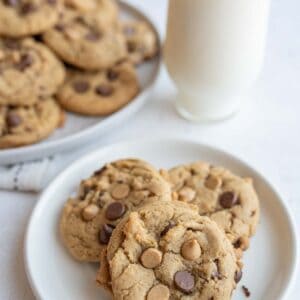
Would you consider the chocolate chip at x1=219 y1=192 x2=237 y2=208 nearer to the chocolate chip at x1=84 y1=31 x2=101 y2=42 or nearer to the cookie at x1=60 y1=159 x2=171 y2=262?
the cookie at x1=60 y1=159 x2=171 y2=262

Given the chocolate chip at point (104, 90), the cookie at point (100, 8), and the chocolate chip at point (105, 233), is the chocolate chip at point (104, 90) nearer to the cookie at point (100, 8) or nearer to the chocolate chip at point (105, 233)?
the cookie at point (100, 8)

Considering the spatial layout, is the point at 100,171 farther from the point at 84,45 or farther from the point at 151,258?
the point at 84,45

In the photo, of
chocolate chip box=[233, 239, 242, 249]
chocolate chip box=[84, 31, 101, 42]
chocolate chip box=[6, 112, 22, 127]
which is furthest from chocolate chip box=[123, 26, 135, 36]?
chocolate chip box=[233, 239, 242, 249]

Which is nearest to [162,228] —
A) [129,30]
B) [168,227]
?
[168,227]

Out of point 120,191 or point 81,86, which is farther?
point 81,86

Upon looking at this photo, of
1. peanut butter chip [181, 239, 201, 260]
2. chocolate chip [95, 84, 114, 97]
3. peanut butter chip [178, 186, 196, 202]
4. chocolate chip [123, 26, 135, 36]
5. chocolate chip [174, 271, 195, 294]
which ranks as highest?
peanut butter chip [181, 239, 201, 260]

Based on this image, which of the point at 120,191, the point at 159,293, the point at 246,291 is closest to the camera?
the point at 159,293

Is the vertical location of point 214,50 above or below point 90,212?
above
